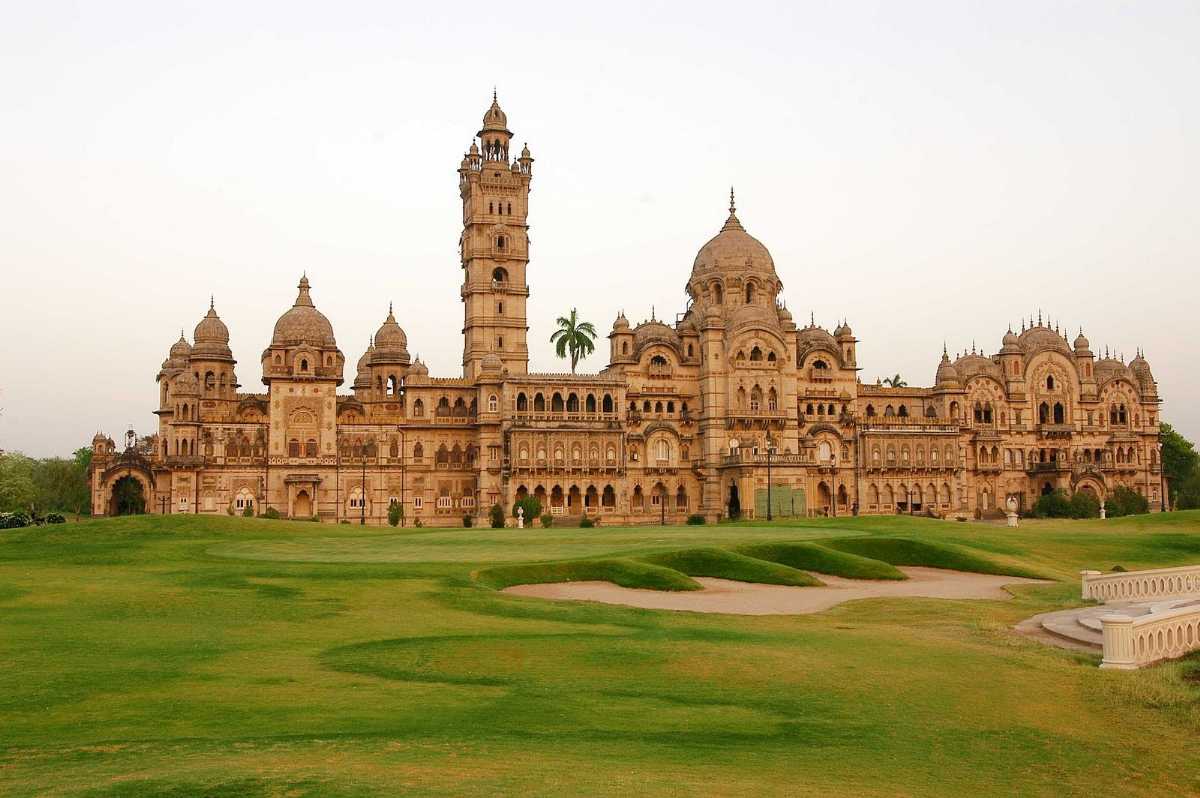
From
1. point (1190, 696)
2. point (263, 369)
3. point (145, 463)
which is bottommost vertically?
point (1190, 696)

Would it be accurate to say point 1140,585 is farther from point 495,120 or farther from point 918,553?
point 495,120

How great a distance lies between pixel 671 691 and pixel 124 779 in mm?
9568

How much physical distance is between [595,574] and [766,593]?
5977 mm

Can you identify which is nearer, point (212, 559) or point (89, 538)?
point (212, 559)

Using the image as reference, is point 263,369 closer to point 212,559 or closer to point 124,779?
point 212,559

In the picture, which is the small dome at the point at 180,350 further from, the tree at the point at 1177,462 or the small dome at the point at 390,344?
the tree at the point at 1177,462

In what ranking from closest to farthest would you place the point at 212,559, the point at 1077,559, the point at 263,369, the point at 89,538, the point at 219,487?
the point at 212,559, the point at 89,538, the point at 1077,559, the point at 219,487, the point at 263,369

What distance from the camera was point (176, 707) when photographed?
1741cm

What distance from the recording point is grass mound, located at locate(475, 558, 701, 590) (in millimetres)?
38844

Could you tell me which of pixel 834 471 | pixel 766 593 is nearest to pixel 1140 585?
pixel 766 593

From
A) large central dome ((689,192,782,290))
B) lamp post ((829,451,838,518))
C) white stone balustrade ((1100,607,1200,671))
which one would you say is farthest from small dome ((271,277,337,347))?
white stone balustrade ((1100,607,1200,671))

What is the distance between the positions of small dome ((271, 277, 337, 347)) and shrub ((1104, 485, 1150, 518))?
62738 mm

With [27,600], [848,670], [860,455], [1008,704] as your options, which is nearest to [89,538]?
[27,600]

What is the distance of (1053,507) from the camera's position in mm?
91500
